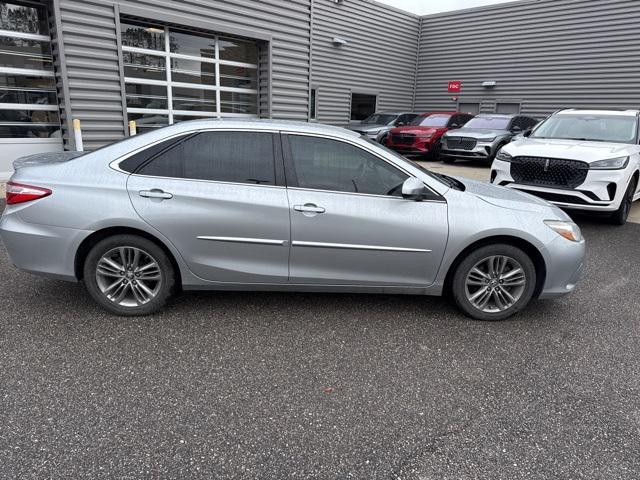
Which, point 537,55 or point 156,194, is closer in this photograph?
point 156,194

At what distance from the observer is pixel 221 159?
3631mm

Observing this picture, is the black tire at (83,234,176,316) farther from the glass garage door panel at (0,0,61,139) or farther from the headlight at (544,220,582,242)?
the glass garage door panel at (0,0,61,139)

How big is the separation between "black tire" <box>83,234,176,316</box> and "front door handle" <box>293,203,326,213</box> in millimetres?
1081

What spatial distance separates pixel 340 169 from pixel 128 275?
183 centimetres

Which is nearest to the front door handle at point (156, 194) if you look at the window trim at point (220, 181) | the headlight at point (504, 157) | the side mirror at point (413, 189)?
the window trim at point (220, 181)

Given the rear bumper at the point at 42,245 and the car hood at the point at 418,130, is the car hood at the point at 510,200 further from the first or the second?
the car hood at the point at 418,130

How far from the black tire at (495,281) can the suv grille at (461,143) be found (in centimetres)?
1072

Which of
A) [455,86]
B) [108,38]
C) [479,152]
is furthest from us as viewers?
[455,86]

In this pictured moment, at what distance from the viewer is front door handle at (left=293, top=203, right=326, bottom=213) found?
11.6ft

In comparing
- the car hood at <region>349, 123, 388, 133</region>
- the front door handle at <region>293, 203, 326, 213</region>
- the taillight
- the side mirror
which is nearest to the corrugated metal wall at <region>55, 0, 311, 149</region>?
the taillight

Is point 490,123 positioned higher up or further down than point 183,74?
further down

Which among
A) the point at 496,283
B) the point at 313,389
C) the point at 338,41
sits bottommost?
the point at 313,389

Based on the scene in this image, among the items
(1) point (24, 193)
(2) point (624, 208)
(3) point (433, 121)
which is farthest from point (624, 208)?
(3) point (433, 121)

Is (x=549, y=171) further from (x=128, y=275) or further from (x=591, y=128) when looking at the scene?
(x=128, y=275)
